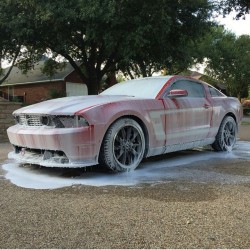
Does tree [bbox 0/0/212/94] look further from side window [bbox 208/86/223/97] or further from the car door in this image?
the car door

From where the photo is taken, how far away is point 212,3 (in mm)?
21031

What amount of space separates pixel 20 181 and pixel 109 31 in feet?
49.2

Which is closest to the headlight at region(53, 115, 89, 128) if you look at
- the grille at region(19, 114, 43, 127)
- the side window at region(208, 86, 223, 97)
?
the grille at region(19, 114, 43, 127)

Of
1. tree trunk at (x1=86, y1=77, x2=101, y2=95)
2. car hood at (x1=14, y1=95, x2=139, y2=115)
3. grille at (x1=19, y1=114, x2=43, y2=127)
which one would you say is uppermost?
tree trunk at (x1=86, y1=77, x2=101, y2=95)

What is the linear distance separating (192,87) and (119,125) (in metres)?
2.15

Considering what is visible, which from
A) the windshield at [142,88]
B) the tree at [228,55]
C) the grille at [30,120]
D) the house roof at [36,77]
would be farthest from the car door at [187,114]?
the tree at [228,55]

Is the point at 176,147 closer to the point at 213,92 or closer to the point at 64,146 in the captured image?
the point at 213,92

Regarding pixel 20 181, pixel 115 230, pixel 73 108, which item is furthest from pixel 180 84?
pixel 115 230

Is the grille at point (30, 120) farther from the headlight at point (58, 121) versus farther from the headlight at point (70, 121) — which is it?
the headlight at point (70, 121)

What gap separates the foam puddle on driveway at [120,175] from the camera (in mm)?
4879

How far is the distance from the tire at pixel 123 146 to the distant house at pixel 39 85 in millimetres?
32846

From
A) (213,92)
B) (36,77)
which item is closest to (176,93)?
(213,92)

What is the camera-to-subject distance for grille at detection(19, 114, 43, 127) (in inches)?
210

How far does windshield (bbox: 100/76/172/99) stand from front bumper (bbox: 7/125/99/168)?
1.51 m
